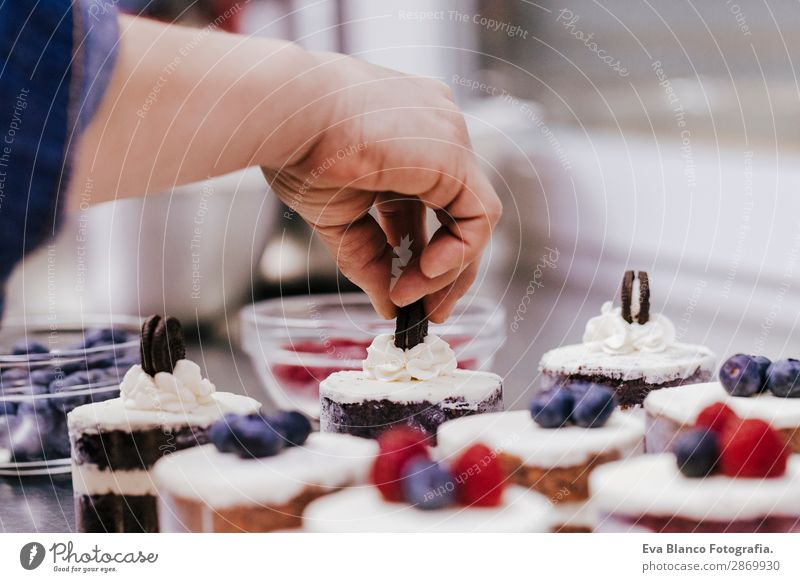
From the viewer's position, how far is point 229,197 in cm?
112

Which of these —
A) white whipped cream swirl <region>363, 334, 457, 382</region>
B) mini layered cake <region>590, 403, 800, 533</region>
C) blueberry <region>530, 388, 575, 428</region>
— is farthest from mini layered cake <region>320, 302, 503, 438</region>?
mini layered cake <region>590, 403, 800, 533</region>

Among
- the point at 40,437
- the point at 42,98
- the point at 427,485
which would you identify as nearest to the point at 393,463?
the point at 427,485

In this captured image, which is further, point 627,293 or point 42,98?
point 627,293

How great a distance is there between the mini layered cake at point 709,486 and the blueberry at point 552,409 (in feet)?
0.23

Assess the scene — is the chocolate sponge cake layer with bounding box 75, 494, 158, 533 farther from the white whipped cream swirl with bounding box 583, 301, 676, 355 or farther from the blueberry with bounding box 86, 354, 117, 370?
the white whipped cream swirl with bounding box 583, 301, 676, 355

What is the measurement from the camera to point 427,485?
97cm

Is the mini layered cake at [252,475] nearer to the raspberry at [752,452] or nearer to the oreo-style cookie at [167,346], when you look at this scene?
the oreo-style cookie at [167,346]

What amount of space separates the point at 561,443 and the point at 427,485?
151mm

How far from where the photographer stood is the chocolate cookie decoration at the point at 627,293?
1.19 meters

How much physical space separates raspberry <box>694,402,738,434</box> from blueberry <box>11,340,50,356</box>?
28.2 inches

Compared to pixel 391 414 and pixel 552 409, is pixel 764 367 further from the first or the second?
pixel 391 414

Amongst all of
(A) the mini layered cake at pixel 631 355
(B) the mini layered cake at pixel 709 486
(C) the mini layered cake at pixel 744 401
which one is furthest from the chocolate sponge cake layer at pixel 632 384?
(B) the mini layered cake at pixel 709 486
